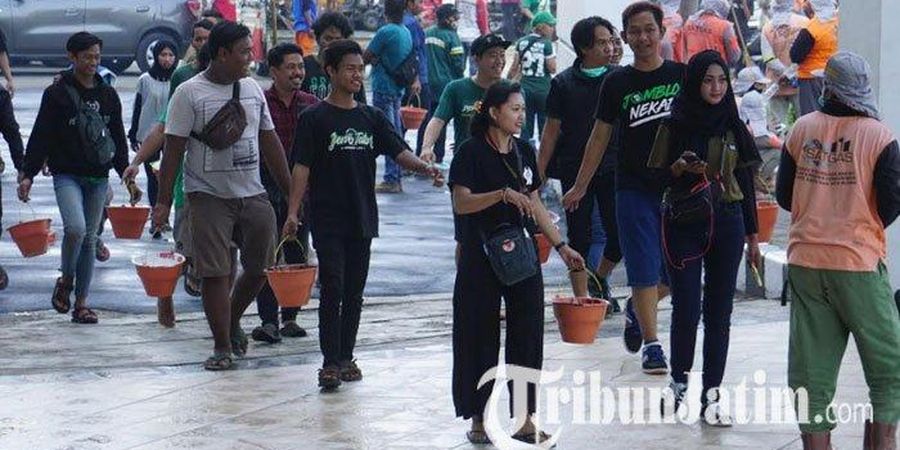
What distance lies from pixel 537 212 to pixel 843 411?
1.79 meters

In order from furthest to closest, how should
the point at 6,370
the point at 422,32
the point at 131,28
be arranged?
the point at 131,28, the point at 422,32, the point at 6,370

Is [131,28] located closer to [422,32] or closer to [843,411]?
[422,32]

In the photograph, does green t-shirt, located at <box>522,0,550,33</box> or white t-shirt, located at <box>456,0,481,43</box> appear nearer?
white t-shirt, located at <box>456,0,481,43</box>

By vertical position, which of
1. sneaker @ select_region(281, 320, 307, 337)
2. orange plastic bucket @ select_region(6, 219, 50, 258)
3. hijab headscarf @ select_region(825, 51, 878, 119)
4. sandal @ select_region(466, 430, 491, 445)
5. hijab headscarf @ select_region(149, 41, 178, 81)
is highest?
hijab headscarf @ select_region(825, 51, 878, 119)

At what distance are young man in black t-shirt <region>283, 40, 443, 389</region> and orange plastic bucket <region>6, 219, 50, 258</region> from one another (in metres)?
3.40

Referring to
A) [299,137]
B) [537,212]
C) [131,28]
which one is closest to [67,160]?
[299,137]

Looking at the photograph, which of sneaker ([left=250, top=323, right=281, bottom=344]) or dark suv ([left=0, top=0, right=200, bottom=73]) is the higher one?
dark suv ([left=0, top=0, right=200, bottom=73])

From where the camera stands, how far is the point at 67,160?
12.8 meters

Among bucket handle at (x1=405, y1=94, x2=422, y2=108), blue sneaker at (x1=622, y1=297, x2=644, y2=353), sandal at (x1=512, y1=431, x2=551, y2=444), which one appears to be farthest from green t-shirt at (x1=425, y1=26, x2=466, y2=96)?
sandal at (x1=512, y1=431, x2=551, y2=444)

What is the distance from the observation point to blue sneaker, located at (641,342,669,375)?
10422mm

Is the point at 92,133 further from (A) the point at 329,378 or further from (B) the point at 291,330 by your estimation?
(A) the point at 329,378

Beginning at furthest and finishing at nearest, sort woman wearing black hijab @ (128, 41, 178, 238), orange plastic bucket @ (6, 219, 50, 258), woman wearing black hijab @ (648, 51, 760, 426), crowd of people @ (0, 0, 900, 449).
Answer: woman wearing black hijab @ (128, 41, 178, 238) → orange plastic bucket @ (6, 219, 50, 258) → woman wearing black hijab @ (648, 51, 760, 426) → crowd of people @ (0, 0, 900, 449)

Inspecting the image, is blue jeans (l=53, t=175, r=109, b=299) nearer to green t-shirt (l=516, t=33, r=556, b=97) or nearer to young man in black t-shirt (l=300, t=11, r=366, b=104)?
young man in black t-shirt (l=300, t=11, r=366, b=104)

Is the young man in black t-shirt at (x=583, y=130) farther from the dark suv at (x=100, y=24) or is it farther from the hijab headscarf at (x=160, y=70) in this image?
the dark suv at (x=100, y=24)
